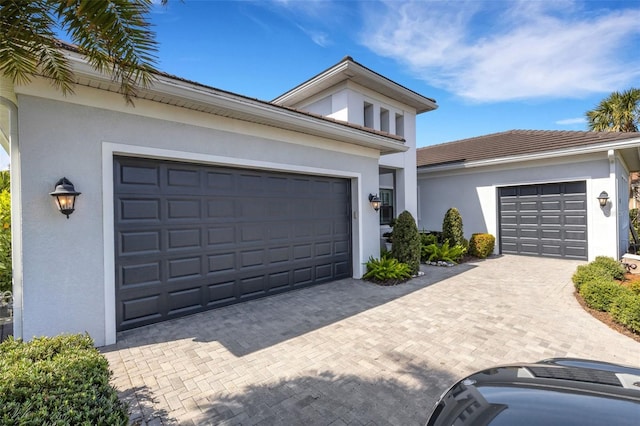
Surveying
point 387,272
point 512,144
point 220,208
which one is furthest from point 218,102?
point 512,144

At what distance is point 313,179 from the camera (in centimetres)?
722

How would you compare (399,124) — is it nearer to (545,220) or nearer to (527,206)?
(527,206)

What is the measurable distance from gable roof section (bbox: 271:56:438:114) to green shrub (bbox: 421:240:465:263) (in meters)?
5.94

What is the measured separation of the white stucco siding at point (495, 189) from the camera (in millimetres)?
9305

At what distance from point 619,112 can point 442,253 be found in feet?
51.4

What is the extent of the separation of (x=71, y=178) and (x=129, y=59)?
2.11 meters

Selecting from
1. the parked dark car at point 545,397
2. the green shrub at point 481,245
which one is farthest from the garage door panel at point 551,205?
the parked dark car at point 545,397

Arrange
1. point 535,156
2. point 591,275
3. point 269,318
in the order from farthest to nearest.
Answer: point 535,156 → point 591,275 → point 269,318

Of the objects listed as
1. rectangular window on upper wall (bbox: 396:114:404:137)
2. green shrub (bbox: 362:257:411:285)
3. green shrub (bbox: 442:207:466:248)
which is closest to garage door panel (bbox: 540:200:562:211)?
green shrub (bbox: 442:207:466:248)

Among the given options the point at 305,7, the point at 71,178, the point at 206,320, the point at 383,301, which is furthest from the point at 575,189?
the point at 71,178

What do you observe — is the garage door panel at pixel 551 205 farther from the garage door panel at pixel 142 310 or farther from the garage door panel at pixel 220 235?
the garage door panel at pixel 142 310

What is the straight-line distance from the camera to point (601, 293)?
5.32 meters

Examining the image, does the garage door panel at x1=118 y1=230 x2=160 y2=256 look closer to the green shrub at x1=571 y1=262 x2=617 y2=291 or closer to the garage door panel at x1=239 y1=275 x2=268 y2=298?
the garage door panel at x1=239 y1=275 x2=268 y2=298

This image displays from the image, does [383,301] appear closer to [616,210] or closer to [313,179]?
[313,179]
